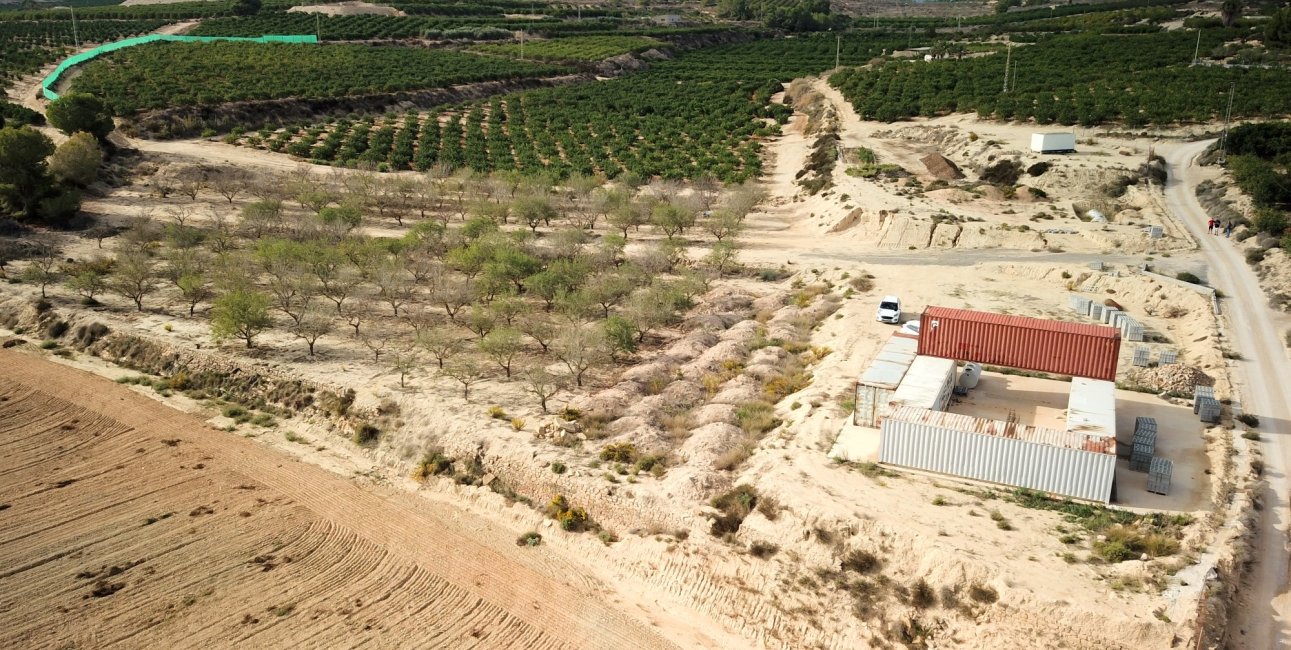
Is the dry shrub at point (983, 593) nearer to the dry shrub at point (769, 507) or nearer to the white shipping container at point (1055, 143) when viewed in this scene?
the dry shrub at point (769, 507)

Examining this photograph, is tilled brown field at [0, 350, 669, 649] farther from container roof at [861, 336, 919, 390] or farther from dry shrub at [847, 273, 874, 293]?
dry shrub at [847, 273, 874, 293]

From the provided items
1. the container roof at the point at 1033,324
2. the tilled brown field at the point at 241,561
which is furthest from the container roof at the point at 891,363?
the tilled brown field at the point at 241,561

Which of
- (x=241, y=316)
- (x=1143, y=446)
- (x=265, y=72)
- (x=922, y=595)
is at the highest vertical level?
(x=265, y=72)

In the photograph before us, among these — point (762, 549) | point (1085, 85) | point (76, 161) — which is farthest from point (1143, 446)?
point (1085, 85)

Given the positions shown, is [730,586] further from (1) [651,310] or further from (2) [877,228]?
(2) [877,228]

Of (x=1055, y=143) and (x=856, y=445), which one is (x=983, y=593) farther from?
(x=1055, y=143)

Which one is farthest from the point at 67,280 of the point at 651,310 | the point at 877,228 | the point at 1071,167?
the point at 1071,167
